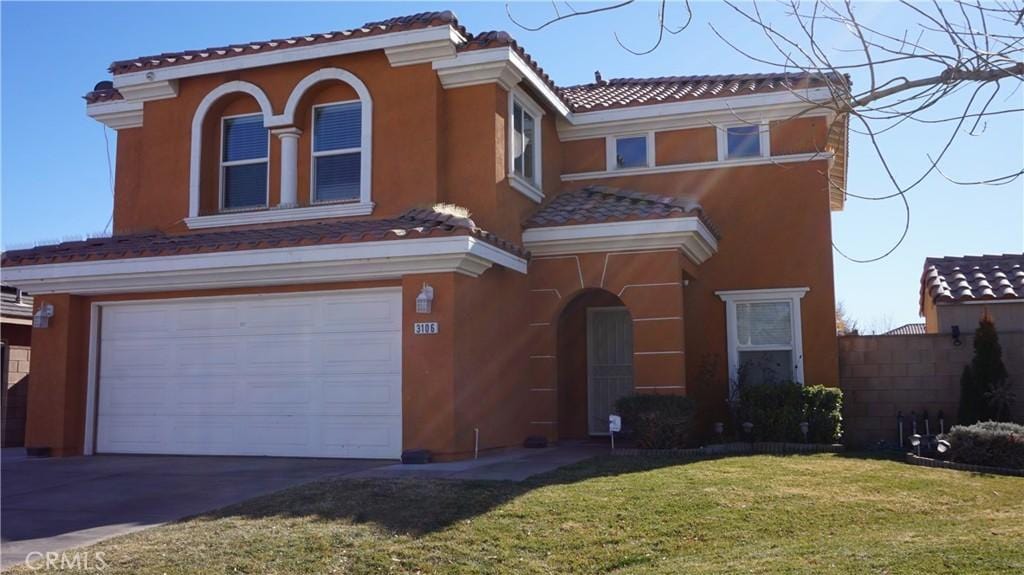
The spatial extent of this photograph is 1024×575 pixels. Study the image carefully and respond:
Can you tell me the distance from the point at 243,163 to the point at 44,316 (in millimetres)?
3673

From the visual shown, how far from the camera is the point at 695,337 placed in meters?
15.6

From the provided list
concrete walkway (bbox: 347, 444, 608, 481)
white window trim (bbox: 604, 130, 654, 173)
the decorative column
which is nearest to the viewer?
concrete walkway (bbox: 347, 444, 608, 481)

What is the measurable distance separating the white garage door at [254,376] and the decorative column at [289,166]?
6.07ft

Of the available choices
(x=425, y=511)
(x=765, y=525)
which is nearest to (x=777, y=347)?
(x=765, y=525)

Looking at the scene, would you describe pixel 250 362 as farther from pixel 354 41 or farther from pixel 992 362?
pixel 992 362

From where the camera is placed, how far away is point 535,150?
51.0 ft

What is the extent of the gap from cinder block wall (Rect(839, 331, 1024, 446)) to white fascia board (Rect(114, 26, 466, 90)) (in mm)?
8084

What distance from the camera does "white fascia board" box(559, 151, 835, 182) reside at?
1537cm

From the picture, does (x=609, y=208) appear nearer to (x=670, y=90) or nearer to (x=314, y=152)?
(x=670, y=90)

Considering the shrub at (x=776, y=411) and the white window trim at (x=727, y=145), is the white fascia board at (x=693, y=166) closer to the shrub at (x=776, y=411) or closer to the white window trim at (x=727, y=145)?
the white window trim at (x=727, y=145)

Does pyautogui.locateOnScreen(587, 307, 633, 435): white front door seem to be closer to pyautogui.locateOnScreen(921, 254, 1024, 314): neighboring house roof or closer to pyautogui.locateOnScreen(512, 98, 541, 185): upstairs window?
pyautogui.locateOnScreen(512, 98, 541, 185): upstairs window

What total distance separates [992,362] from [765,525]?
25.9ft

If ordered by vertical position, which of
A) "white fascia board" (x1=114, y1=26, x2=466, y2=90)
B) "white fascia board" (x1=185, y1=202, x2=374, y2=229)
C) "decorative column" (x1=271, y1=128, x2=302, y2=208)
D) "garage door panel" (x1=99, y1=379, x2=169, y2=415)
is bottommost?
"garage door panel" (x1=99, y1=379, x2=169, y2=415)

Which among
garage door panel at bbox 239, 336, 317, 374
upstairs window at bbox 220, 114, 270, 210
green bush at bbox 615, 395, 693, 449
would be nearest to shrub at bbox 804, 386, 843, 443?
green bush at bbox 615, 395, 693, 449
